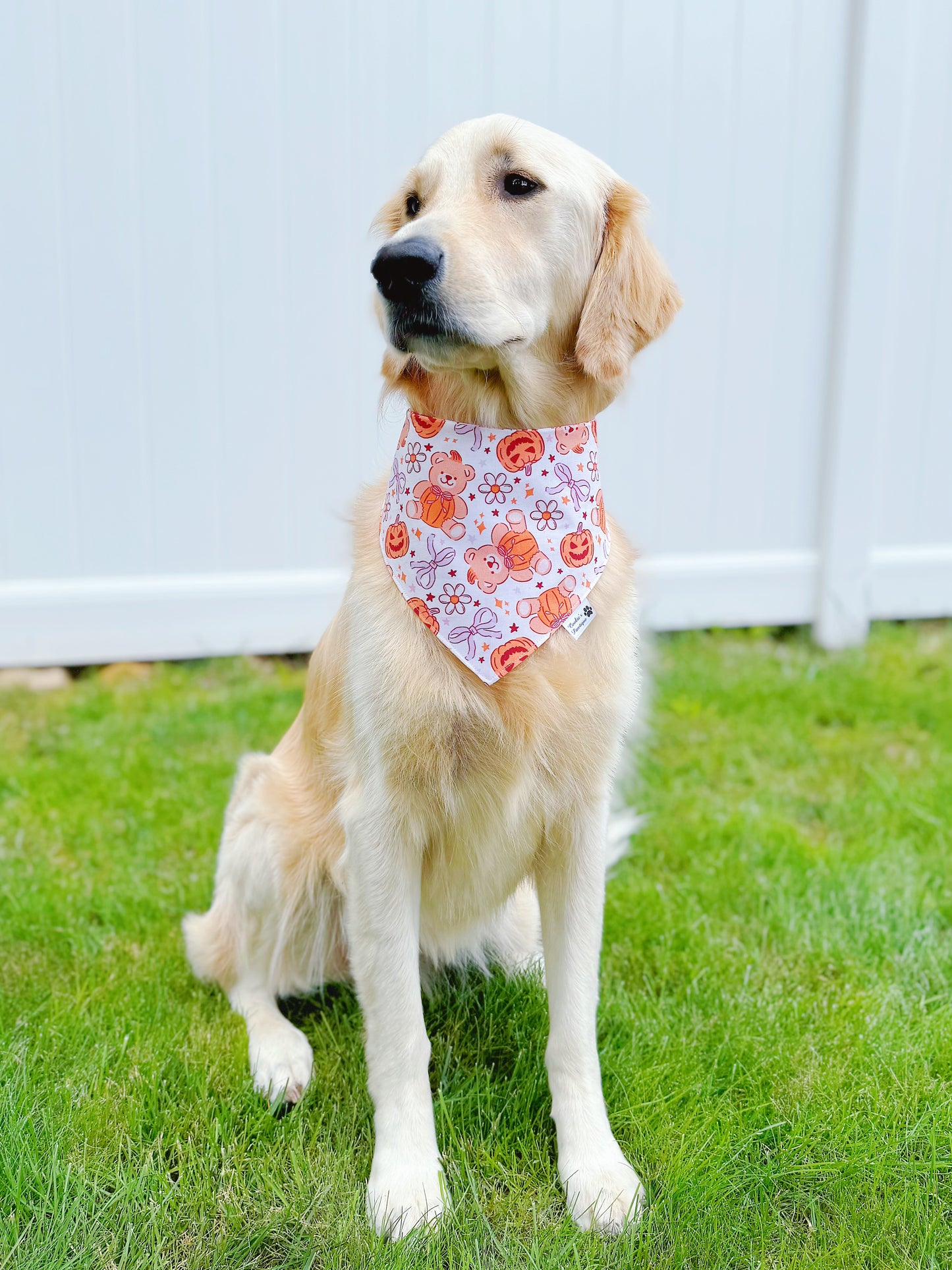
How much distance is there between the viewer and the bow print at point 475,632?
168 centimetres

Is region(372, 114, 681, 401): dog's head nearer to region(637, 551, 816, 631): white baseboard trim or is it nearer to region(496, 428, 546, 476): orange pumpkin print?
region(496, 428, 546, 476): orange pumpkin print

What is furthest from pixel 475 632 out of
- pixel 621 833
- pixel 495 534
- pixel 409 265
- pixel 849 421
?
pixel 849 421

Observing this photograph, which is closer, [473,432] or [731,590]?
[473,432]

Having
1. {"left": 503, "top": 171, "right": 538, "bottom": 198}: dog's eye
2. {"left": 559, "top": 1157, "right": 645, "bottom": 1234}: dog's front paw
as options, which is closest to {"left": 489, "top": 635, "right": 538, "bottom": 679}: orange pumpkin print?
{"left": 503, "top": 171, "right": 538, "bottom": 198}: dog's eye

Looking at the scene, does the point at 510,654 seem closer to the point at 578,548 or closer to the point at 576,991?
the point at 578,548

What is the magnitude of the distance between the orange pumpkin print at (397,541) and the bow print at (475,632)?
0.54 ft

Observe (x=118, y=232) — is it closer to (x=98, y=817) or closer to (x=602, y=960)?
(x=98, y=817)

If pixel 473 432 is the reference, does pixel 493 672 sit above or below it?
below

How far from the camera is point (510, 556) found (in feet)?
5.80

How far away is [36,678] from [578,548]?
290 centimetres

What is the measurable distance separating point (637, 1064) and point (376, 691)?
90cm

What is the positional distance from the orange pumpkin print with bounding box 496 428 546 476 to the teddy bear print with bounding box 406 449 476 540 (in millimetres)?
56

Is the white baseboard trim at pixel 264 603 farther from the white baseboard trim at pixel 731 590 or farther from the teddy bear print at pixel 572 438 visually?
the teddy bear print at pixel 572 438

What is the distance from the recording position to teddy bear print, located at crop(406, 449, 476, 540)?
5.73ft
